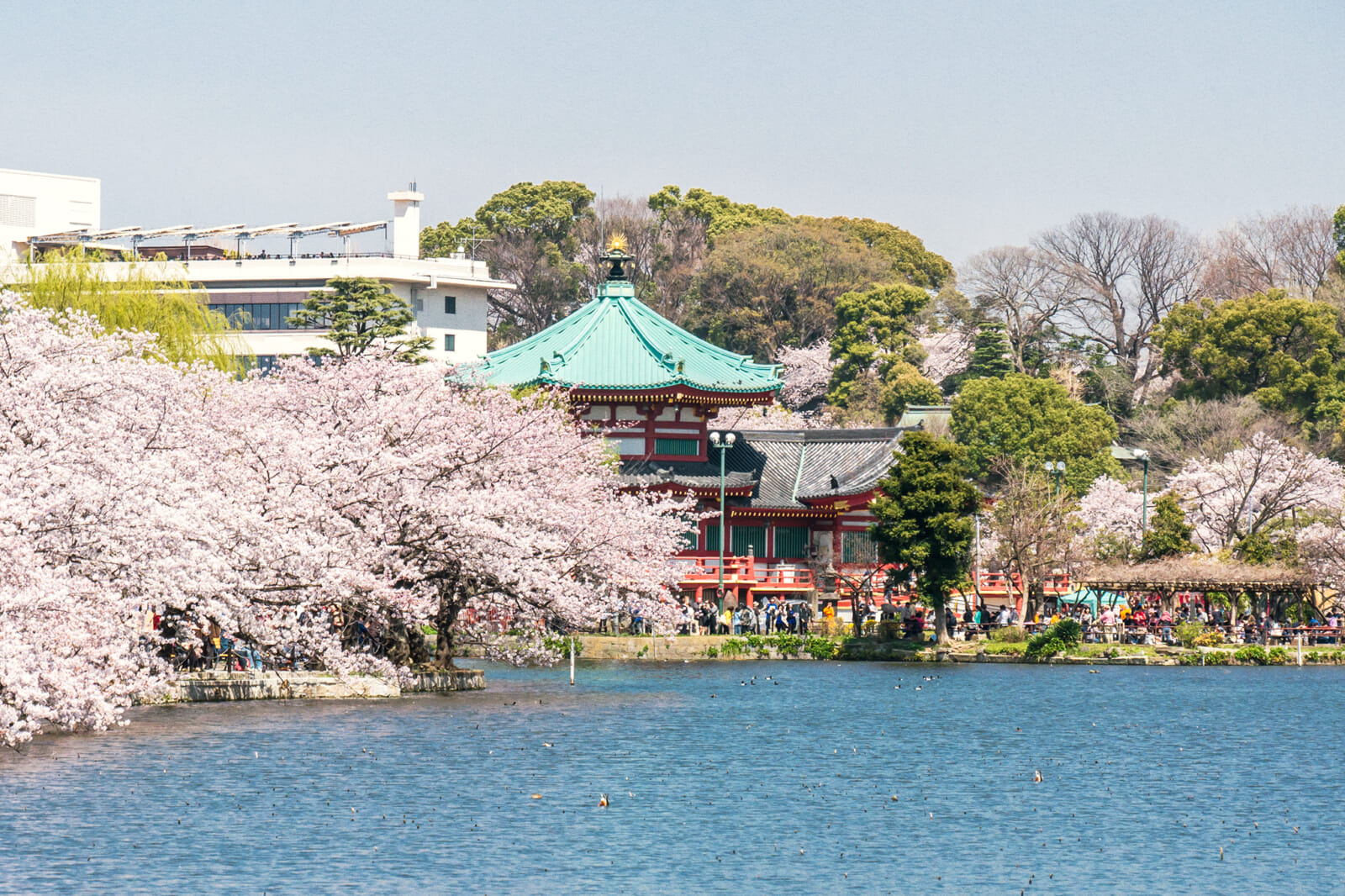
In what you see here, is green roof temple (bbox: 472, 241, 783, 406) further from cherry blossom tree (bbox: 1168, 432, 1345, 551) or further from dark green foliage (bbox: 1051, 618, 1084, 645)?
dark green foliage (bbox: 1051, 618, 1084, 645)

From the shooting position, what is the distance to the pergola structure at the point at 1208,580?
5909 centimetres

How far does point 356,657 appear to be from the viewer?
41.4 meters

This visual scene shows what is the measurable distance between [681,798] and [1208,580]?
33243 mm

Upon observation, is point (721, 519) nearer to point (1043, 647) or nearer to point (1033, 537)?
point (1033, 537)

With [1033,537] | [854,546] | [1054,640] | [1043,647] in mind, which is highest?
[1033,537]

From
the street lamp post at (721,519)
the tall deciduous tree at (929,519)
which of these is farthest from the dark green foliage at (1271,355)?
the tall deciduous tree at (929,519)

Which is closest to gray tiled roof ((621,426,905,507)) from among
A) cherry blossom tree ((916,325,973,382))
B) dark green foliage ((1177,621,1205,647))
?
dark green foliage ((1177,621,1205,647))

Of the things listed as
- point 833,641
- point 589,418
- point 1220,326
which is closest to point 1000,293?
point 1220,326

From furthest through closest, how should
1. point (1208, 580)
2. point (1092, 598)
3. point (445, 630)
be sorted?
point (1092, 598) → point (1208, 580) → point (445, 630)

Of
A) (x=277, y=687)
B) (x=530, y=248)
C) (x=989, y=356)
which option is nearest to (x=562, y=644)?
(x=277, y=687)

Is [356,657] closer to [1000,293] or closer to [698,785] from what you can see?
[698,785]

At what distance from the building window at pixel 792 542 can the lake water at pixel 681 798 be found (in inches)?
954

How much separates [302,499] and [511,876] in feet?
58.6

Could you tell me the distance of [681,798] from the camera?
29.7m
